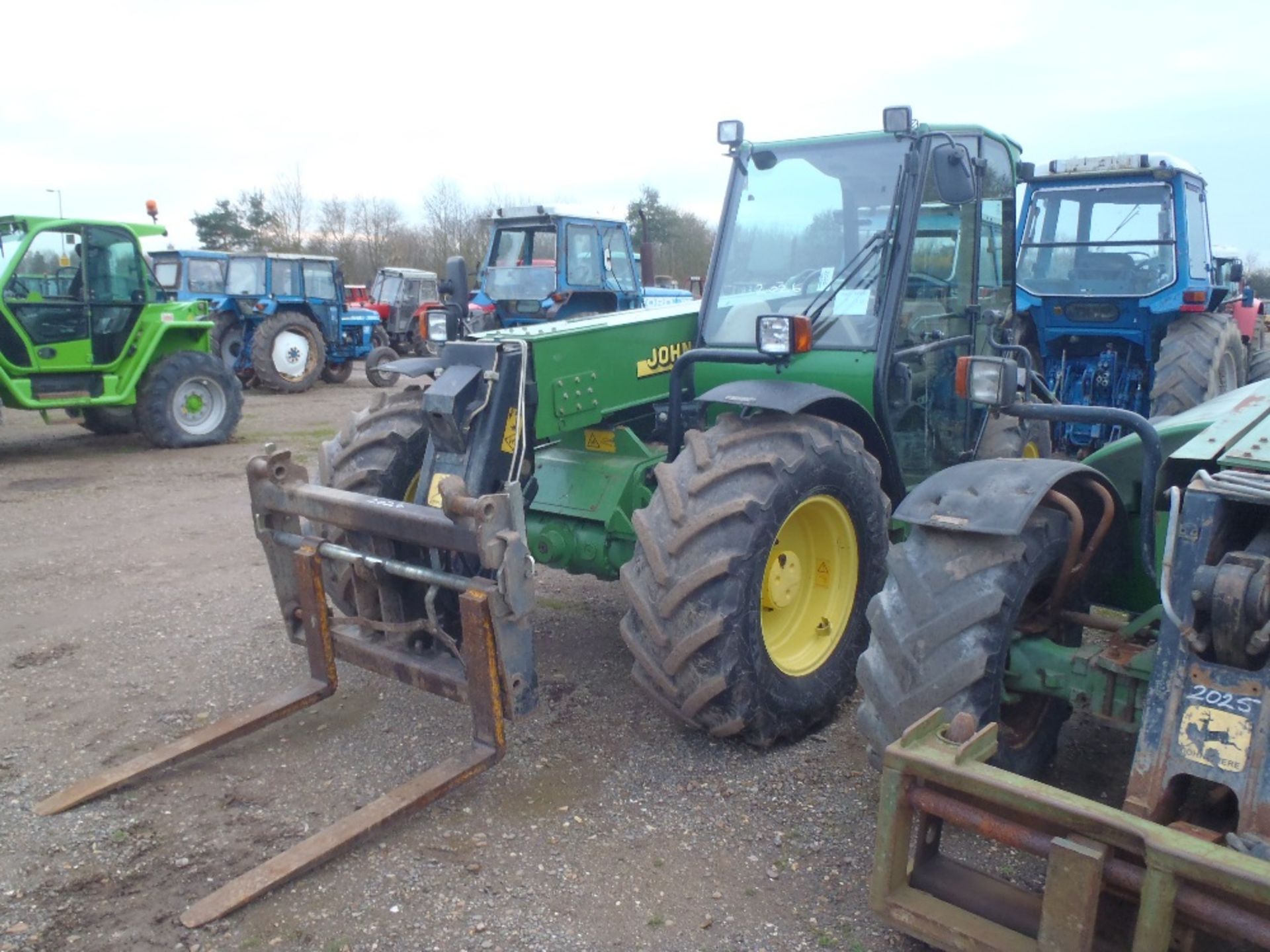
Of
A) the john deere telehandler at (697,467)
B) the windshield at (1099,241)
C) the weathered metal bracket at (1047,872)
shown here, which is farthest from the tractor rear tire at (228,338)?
the weathered metal bracket at (1047,872)

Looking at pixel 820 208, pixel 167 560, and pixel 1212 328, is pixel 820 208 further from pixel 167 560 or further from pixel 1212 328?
pixel 1212 328

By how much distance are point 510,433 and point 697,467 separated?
2.48ft

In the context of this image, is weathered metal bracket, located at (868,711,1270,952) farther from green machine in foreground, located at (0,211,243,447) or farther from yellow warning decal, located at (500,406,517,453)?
green machine in foreground, located at (0,211,243,447)

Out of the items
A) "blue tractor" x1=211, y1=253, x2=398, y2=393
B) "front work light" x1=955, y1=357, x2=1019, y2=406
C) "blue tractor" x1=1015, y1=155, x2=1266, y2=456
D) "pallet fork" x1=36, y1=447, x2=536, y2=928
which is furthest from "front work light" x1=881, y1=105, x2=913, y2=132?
"blue tractor" x1=211, y1=253, x2=398, y2=393

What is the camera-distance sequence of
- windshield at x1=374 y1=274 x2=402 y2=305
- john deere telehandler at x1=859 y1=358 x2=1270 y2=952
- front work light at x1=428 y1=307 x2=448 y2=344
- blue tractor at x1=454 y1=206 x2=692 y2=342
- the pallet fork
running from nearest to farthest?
john deere telehandler at x1=859 y1=358 x2=1270 y2=952, the pallet fork, front work light at x1=428 y1=307 x2=448 y2=344, blue tractor at x1=454 y1=206 x2=692 y2=342, windshield at x1=374 y1=274 x2=402 y2=305

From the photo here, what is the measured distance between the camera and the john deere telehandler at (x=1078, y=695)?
6.59 ft

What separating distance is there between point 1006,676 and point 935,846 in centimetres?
67

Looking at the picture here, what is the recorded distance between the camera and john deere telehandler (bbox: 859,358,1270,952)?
6.59 ft

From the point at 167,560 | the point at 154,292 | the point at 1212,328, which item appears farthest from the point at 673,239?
the point at 167,560

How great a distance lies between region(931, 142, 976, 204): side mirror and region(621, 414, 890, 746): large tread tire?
1009 mm

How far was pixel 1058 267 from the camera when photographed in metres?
8.95

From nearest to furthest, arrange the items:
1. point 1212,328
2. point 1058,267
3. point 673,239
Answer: point 1212,328 < point 1058,267 < point 673,239

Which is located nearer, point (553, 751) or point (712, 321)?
point (553, 751)

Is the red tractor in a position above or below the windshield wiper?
below
